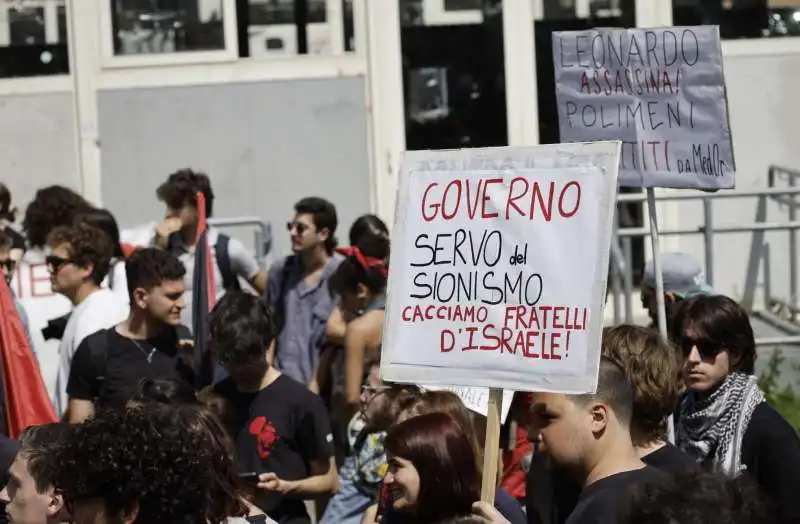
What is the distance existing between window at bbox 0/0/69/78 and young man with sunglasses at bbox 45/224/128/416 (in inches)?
174

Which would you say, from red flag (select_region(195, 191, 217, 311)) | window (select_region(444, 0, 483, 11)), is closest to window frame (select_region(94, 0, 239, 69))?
window (select_region(444, 0, 483, 11))

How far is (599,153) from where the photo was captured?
4605 millimetres

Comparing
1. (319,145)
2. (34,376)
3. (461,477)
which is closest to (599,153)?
(461,477)

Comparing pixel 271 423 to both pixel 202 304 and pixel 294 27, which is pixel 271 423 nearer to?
pixel 202 304

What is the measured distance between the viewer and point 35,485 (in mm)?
4371

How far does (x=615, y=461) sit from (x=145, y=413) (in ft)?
4.24

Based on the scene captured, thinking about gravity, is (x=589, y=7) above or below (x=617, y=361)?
above

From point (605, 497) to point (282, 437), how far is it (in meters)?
2.49

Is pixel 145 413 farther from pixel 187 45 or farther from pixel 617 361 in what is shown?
pixel 187 45

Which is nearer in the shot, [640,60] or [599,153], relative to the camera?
[599,153]

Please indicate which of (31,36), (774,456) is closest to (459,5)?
(31,36)

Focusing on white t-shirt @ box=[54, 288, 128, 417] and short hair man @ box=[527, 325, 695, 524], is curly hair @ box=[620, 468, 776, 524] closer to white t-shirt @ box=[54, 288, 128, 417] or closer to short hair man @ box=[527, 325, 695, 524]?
short hair man @ box=[527, 325, 695, 524]

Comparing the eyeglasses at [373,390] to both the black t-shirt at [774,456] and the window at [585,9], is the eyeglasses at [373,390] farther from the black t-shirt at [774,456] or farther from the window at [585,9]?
the window at [585,9]

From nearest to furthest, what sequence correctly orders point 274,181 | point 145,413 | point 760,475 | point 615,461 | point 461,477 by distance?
point 145,413, point 615,461, point 461,477, point 760,475, point 274,181
